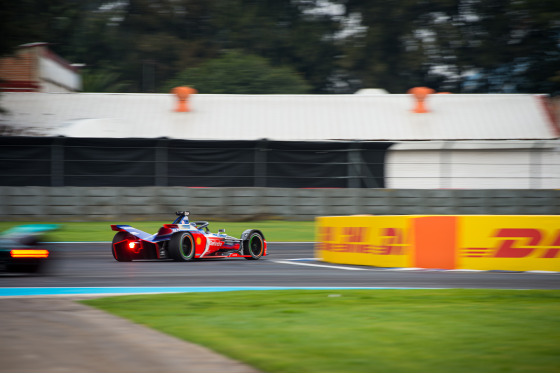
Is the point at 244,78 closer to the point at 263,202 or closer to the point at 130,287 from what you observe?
the point at 263,202

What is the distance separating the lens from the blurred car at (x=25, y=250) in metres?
9.44

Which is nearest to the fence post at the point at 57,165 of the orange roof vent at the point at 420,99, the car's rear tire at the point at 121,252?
the car's rear tire at the point at 121,252

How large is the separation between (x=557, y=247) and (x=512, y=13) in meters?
35.5

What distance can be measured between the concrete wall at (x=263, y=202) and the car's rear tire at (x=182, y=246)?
8548 mm

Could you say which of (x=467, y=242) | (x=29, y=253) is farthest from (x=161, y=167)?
(x=467, y=242)

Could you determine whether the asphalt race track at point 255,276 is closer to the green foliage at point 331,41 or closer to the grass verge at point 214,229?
the grass verge at point 214,229

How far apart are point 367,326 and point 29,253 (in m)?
5.24

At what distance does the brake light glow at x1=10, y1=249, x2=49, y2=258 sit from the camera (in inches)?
372

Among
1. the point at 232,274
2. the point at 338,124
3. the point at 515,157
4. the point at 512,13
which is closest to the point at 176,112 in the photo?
the point at 338,124

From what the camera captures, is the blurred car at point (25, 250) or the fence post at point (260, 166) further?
the fence post at point (260, 166)

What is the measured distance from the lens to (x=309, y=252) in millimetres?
14664

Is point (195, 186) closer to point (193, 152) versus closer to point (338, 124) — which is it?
point (193, 152)

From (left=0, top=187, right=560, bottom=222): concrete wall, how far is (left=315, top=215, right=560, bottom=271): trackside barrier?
392 inches

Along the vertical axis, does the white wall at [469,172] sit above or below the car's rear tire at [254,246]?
above
